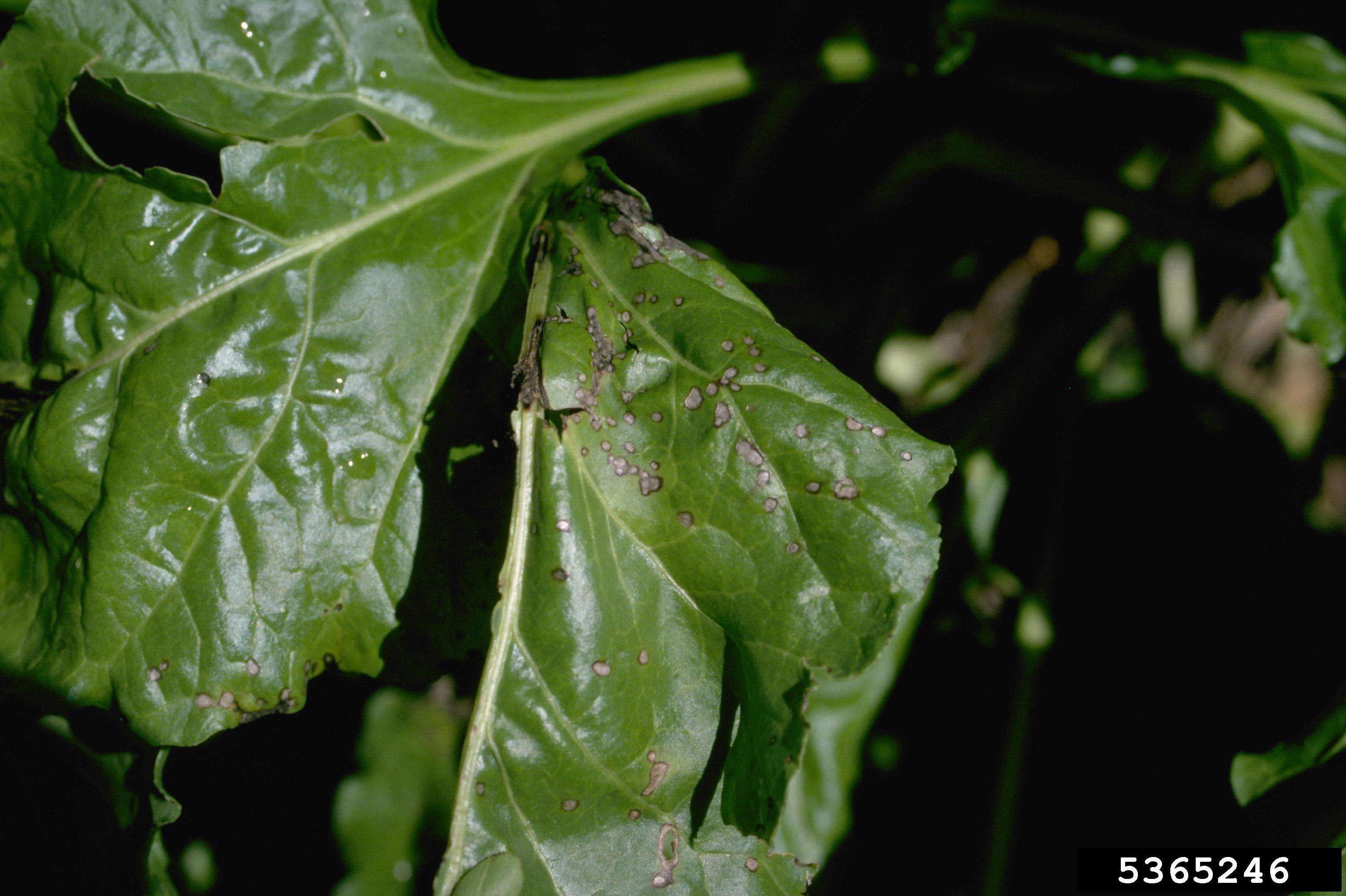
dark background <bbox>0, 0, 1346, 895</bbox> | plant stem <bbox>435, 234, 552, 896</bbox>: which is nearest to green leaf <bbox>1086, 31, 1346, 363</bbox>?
dark background <bbox>0, 0, 1346, 895</bbox>

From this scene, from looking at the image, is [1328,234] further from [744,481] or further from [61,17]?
[61,17]

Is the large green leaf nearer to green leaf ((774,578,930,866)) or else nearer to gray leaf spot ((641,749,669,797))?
gray leaf spot ((641,749,669,797))

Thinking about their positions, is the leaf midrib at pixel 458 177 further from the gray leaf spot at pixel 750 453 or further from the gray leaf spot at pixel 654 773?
the gray leaf spot at pixel 654 773

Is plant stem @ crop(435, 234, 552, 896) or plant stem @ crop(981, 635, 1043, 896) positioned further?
plant stem @ crop(981, 635, 1043, 896)

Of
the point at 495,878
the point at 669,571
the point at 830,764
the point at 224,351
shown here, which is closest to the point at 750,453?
the point at 669,571

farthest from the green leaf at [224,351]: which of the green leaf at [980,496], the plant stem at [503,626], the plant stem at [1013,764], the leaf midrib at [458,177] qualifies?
the plant stem at [1013,764]

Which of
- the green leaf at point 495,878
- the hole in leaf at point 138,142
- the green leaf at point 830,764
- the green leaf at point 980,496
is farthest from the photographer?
the green leaf at point 980,496
